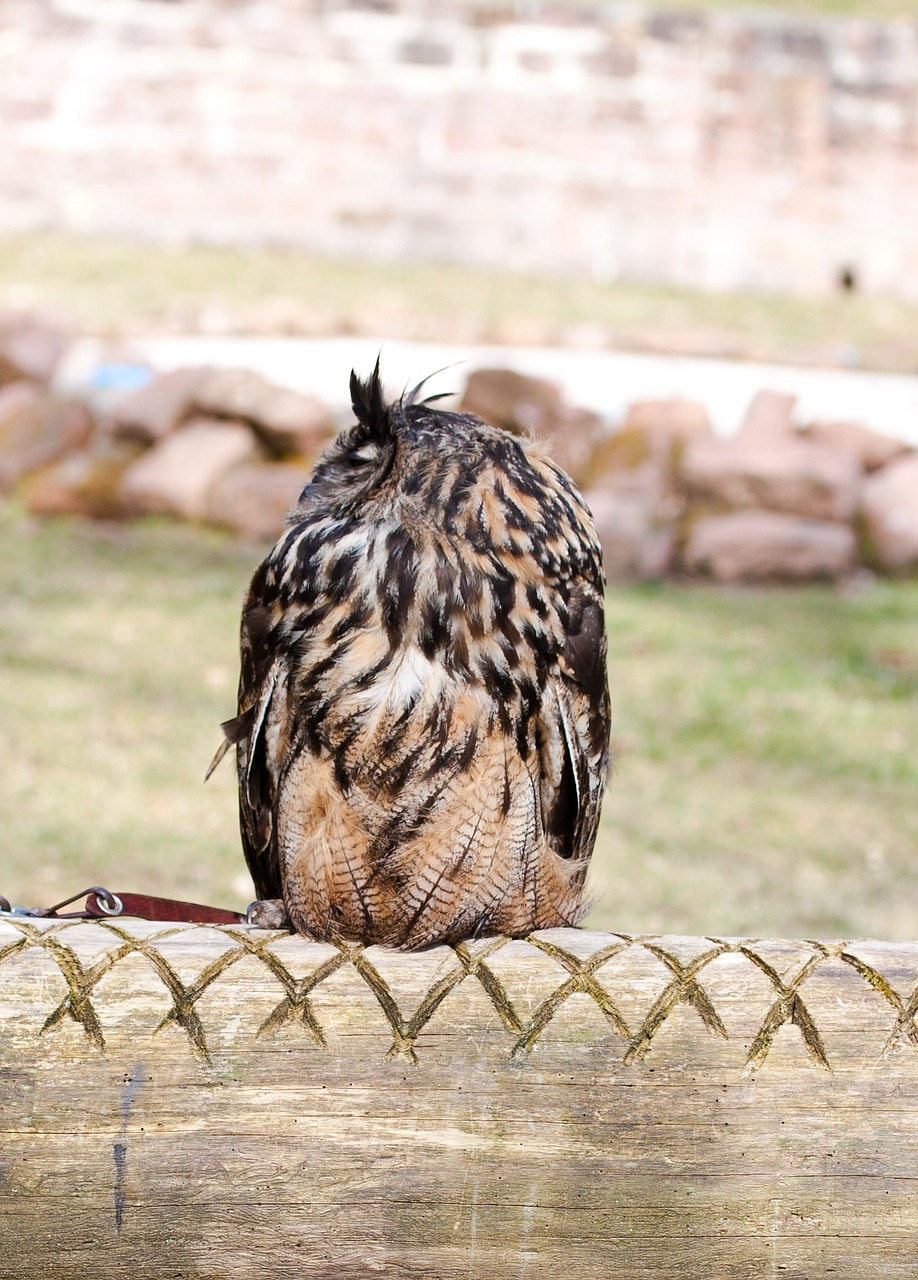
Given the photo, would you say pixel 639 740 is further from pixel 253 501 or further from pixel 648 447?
pixel 253 501

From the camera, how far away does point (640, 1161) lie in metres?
1.45

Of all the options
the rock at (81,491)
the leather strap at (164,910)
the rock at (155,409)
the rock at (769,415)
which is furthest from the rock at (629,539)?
the leather strap at (164,910)

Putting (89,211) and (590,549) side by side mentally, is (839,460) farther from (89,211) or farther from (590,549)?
(89,211)

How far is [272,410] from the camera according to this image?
852cm

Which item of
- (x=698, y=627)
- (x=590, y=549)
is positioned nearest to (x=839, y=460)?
(x=698, y=627)

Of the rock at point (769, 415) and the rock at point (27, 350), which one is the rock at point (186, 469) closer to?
the rock at point (27, 350)

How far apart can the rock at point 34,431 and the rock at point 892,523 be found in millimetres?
4765

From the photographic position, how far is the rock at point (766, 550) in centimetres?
783

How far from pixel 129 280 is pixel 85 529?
5754 mm

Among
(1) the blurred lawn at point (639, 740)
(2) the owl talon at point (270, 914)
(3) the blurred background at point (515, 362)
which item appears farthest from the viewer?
(3) the blurred background at point (515, 362)

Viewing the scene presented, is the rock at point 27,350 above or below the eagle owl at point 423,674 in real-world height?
above

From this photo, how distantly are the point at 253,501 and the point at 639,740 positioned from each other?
10.4 feet

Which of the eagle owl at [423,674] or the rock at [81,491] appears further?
the rock at [81,491]

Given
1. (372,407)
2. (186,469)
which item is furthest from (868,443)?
(372,407)
